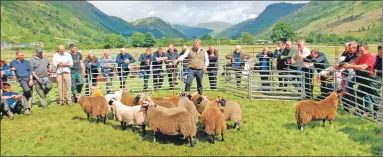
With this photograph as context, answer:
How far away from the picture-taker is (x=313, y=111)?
9.02 metres

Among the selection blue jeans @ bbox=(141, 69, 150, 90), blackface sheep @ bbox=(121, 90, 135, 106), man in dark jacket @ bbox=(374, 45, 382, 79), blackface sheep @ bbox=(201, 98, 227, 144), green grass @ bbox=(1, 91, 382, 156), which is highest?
man in dark jacket @ bbox=(374, 45, 382, 79)

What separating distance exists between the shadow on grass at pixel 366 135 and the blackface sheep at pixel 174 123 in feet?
12.9

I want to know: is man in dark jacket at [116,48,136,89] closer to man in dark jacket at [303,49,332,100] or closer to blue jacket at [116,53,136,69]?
blue jacket at [116,53,136,69]

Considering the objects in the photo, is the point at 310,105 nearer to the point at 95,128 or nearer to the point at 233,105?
the point at 233,105

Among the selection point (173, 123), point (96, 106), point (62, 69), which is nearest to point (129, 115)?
point (96, 106)

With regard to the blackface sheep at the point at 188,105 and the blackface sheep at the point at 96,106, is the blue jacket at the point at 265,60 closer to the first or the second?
the blackface sheep at the point at 188,105

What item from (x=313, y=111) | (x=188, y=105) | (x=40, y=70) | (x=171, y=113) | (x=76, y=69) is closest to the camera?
(x=171, y=113)

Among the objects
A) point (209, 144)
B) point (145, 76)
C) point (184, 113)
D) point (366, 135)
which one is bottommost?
point (209, 144)

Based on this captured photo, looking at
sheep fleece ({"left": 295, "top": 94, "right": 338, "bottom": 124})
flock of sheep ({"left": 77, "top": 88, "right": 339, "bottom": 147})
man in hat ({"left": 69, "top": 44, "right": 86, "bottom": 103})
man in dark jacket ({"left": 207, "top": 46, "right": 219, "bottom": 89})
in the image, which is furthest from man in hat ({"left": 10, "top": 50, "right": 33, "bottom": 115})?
sheep fleece ({"left": 295, "top": 94, "right": 338, "bottom": 124})

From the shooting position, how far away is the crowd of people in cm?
1040

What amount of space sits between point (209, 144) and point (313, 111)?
9.66ft

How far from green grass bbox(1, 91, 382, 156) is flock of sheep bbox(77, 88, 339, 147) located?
32cm

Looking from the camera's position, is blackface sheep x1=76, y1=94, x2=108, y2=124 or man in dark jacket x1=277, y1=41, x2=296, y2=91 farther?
man in dark jacket x1=277, y1=41, x2=296, y2=91

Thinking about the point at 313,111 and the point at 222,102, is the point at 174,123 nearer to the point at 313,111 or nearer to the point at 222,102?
the point at 222,102
